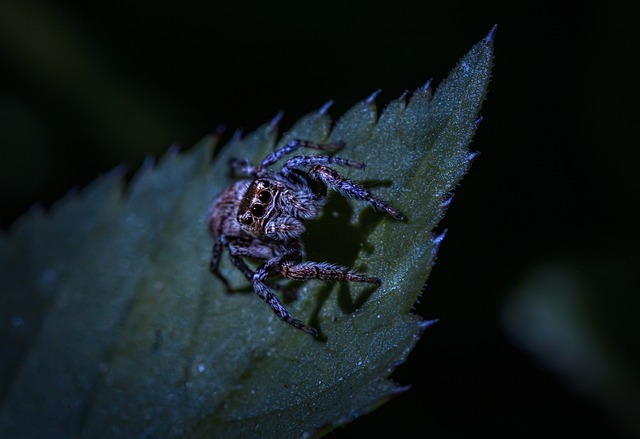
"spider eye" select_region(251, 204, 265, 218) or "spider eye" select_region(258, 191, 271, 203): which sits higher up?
"spider eye" select_region(258, 191, 271, 203)

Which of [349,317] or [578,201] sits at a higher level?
[349,317]

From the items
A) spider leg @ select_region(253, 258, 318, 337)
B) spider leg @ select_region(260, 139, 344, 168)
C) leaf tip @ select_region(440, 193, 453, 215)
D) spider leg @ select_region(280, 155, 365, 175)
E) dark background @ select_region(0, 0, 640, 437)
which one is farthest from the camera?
dark background @ select_region(0, 0, 640, 437)

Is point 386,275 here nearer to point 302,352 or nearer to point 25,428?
point 302,352

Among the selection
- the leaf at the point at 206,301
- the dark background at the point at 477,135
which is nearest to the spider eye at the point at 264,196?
the leaf at the point at 206,301

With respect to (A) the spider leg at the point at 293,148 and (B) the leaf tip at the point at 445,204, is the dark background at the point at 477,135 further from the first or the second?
(B) the leaf tip at the point at 445,204

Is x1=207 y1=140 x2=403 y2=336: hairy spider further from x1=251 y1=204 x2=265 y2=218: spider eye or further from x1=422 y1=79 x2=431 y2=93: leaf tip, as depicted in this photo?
x1=422 y1=79 x2=431 y2=93: leaf tip

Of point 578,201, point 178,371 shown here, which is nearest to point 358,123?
point 178,371

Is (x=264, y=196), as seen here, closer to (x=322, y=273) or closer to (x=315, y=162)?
(x=315, y=162)

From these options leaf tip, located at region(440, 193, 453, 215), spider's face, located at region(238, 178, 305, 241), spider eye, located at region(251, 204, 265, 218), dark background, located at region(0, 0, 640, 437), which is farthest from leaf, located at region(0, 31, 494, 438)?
dark background, located at region(0, 0, 640, 437)
